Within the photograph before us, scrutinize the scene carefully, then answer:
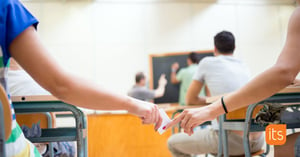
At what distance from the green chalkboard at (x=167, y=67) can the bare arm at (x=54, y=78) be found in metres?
5.05

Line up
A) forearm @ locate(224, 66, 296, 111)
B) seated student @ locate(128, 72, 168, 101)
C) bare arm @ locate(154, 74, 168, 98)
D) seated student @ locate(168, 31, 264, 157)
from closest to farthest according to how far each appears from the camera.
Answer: forearm @ locate(224, 66, 296, 111), seated student @ locate(168, 31, 264, 157), seated student @ locate(128, 72, 168, 101), bare arm @ locate(154, 74, 168, 98)

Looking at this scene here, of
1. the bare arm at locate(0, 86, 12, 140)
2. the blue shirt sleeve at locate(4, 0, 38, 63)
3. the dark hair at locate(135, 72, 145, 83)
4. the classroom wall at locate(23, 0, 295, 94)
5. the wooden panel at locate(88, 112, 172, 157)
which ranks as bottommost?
the wooden panel at locate(88, 112, 172, 157)

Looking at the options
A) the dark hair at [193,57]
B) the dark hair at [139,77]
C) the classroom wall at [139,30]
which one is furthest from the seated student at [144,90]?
the dark hair at [193,57]

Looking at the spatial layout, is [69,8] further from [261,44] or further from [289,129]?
[289,129]

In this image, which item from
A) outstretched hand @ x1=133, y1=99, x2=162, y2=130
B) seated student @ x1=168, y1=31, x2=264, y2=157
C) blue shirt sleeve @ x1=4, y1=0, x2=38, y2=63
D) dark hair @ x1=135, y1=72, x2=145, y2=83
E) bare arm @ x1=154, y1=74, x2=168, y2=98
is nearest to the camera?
blue shirt sleeve @ x1=4, y1=0, x2=38, y2=63

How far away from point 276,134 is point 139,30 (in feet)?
15.5

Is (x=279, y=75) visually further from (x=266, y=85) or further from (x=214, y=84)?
(x=214, y=84)

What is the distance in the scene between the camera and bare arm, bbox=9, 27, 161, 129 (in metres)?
0.78

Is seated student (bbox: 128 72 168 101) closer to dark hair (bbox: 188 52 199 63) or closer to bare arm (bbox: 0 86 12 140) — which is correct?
dark hair (bbox: 188 52 199 63)

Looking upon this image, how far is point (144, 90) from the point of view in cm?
542

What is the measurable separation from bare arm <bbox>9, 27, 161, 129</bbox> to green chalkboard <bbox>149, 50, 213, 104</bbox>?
5.05 metres

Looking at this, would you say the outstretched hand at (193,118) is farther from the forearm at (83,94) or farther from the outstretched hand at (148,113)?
the forearm at (83,94)

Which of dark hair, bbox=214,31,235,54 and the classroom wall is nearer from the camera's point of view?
dark hair, bbox=214,31,235,54

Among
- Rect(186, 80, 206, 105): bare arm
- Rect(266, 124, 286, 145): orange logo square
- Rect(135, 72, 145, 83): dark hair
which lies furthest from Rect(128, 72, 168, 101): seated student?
Rect(266, 124, 286, 145): orange logo square
